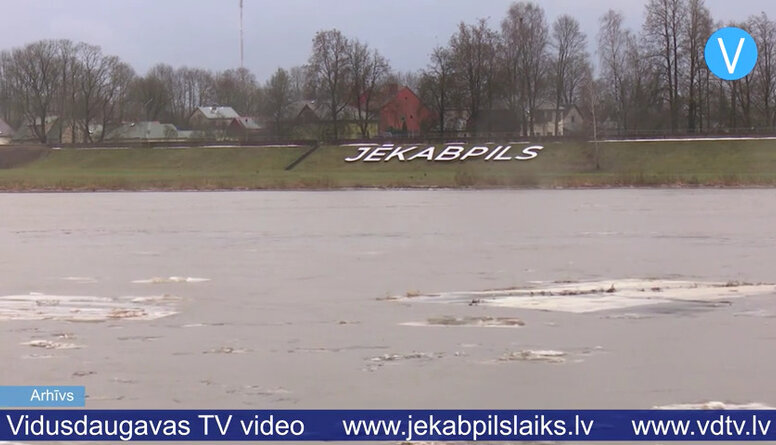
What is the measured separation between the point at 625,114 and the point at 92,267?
77.9 m

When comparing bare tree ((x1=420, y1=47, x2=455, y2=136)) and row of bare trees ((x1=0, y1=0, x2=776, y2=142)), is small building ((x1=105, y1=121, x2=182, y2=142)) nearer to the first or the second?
row of bare trees ((x1=0, y1=0, x2=776, y2=142))

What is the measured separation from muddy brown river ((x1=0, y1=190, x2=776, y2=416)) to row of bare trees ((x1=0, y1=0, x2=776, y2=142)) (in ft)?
179

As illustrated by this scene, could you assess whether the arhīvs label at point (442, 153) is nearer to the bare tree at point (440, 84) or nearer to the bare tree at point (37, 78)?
the bare tree at point (440, 84)

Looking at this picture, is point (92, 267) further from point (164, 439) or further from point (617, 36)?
point (617, 36)

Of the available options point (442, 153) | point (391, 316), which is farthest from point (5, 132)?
point (391, 316)

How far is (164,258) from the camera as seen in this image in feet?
66.8

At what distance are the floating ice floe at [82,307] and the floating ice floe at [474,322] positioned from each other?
11.7 ft

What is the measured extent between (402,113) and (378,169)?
40.8 metres

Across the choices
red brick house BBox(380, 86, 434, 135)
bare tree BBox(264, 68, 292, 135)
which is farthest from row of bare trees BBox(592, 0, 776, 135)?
bare tree BBox(264, 68, 292, 135)

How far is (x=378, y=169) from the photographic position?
235 ft

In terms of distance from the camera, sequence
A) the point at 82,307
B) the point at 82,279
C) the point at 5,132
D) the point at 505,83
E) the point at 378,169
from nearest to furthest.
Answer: the point at 82,307
the point at 82,279
the point at 378,169
the point at 505,83
the point at 5,132

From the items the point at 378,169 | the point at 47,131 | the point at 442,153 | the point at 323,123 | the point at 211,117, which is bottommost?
the point at 378,169

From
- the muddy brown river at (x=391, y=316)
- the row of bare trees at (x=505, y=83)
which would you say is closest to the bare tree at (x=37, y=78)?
the row of bare trees at (x=505, y=83)

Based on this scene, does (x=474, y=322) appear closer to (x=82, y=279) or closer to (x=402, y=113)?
(x=82, y=279)
